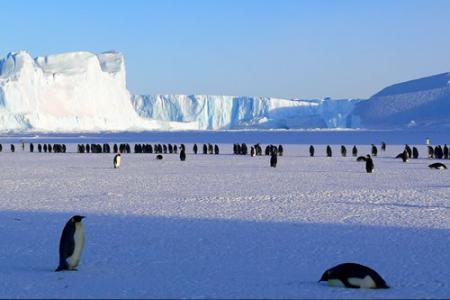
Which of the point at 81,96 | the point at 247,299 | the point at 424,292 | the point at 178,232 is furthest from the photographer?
the point at 81,96

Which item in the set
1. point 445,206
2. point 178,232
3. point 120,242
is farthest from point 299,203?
point 120,242

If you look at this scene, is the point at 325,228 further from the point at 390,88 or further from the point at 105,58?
the point at 390,88

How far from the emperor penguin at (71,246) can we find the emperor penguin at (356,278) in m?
2.12

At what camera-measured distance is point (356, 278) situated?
4.93m

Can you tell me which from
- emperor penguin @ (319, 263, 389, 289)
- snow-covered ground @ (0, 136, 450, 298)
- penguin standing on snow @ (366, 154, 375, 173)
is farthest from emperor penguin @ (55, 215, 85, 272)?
penguin standing on snow @ (366, 154, 375, 173)

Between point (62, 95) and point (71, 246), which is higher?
point (62, 95)

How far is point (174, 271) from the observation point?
556 cm

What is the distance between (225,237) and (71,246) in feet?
7.18

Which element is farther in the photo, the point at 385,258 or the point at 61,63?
the point at 61,63

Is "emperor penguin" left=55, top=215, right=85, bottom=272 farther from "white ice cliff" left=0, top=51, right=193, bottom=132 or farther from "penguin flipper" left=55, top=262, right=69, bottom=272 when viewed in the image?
"white ice cliff" left=0, top=51, right=193, bottom=132

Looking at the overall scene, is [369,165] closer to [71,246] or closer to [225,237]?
[225,237]

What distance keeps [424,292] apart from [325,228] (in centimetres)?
316

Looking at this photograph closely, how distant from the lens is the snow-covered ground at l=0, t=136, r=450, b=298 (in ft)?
16.4

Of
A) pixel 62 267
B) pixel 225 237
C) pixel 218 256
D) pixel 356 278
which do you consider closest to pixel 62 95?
pixel 225 237
